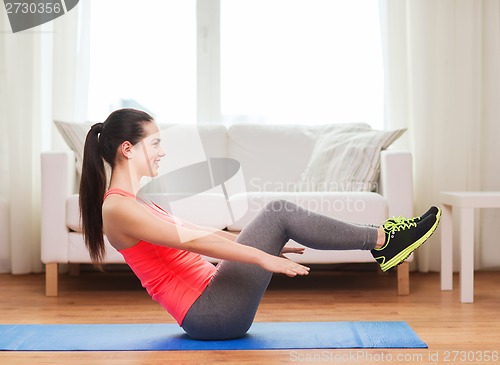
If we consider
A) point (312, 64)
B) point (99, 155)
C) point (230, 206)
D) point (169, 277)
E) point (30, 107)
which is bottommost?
point (169, 277)

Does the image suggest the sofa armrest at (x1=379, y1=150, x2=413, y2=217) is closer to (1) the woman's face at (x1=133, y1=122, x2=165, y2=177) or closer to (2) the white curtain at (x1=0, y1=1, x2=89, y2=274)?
(1) the woman's face at (x1=133, y1=122, x2=165, y2=177)

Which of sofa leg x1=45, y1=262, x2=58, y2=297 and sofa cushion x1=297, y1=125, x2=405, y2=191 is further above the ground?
sofa cushion x1=297, y1=125, x2=405, y2=191

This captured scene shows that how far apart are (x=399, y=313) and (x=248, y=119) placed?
187 cm

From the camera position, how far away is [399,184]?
330 cm

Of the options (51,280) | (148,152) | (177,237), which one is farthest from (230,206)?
(177,237)

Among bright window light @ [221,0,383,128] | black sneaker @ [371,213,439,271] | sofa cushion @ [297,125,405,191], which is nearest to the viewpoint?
black sneaker @ [371,213,439,271]

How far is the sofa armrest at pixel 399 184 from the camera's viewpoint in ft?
10.8

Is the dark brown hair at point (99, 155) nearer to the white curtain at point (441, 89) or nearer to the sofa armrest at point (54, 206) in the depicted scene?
the sofa armrest at point (54, 206)

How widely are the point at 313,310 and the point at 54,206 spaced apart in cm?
132

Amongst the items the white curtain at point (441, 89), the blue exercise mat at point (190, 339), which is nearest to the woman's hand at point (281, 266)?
the blue exercise mat at point (190, 339)

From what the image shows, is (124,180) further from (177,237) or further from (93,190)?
(177,237)

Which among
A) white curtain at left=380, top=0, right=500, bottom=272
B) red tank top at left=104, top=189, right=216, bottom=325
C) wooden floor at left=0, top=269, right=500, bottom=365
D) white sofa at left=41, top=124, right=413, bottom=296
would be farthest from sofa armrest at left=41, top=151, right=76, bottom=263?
white curtain at left=380, top=0, right=500, bottom=272

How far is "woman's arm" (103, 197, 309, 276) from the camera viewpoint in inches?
75.0

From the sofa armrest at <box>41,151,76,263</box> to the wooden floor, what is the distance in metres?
0.23
